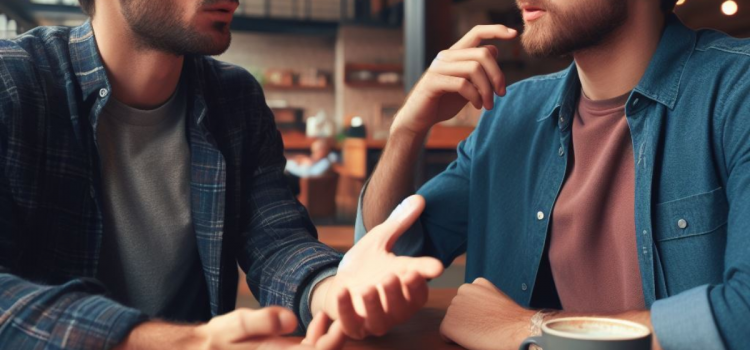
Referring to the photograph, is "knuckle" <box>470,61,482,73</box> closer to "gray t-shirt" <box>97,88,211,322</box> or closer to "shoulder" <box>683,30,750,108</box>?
"shoulder" <box>683,30,750,108</box>

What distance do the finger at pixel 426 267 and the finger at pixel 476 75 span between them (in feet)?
1.91

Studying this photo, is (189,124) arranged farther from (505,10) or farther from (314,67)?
(314,67)

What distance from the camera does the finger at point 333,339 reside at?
851mm

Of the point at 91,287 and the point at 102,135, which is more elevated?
the point at 102,135

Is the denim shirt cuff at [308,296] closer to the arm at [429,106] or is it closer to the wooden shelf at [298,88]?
the arm at [429,106]

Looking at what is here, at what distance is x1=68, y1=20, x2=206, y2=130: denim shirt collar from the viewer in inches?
52.4

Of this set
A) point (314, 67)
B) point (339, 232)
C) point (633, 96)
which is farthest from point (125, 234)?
point (314, 67)

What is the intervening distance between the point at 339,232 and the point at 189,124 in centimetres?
244

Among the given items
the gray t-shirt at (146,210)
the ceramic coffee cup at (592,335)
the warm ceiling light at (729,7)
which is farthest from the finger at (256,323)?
the warm ceiling light at (729,7)

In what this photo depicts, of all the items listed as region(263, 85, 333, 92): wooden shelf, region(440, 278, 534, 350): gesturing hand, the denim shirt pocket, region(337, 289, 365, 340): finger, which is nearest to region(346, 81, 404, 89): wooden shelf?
region(263, 85, 333, 92): wooden shelf

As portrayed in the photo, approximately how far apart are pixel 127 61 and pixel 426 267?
868 millimetres

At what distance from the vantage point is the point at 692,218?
121 cm

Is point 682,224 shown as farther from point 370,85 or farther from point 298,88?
point 298,88

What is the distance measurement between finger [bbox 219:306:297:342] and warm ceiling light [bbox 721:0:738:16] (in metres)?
4.97
